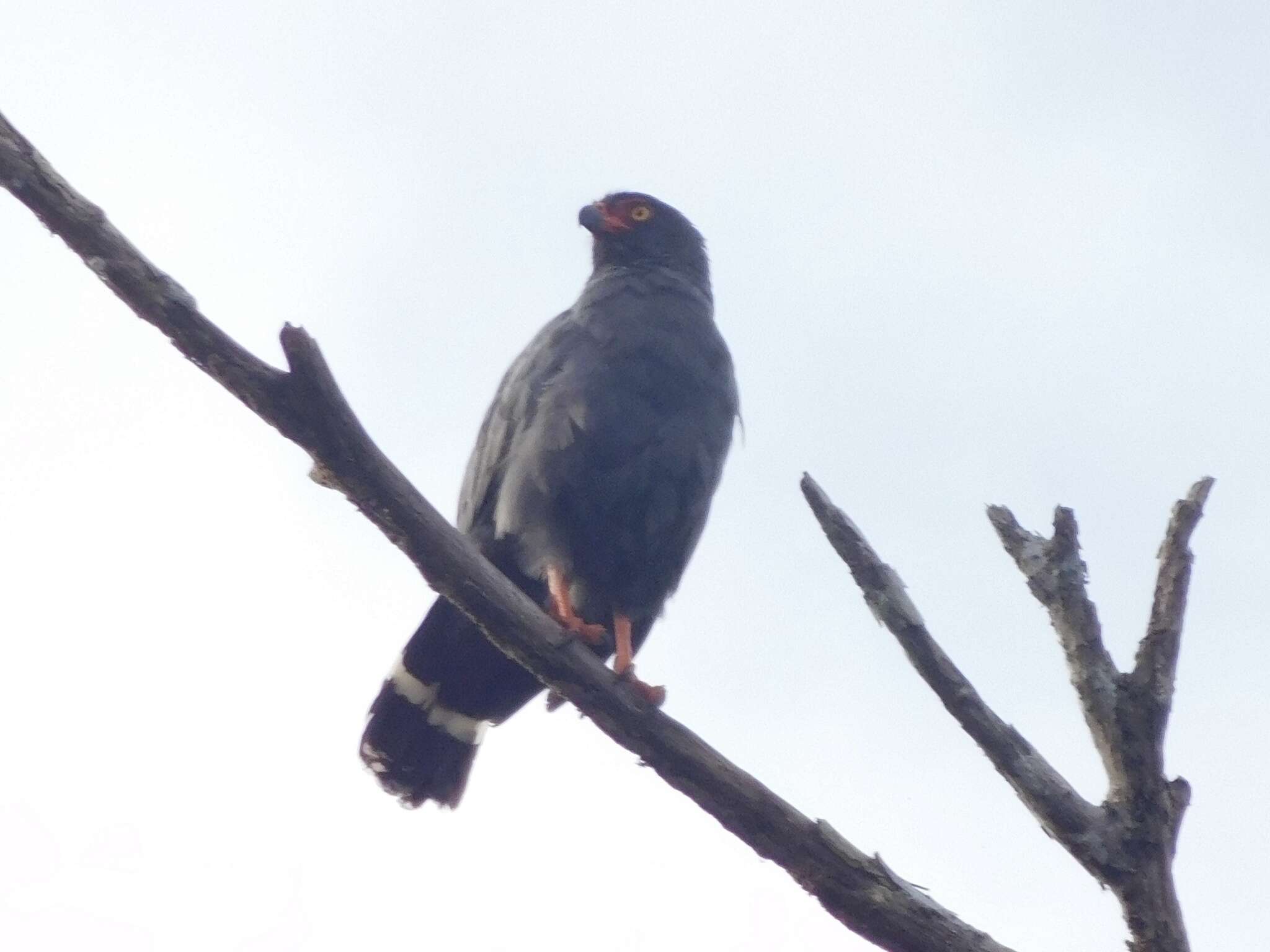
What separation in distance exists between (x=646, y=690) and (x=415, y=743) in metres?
1.68

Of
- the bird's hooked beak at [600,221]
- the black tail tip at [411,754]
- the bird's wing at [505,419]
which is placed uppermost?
the bird's hooked beak at [600,221]

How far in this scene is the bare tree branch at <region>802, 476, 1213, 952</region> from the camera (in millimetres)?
3994

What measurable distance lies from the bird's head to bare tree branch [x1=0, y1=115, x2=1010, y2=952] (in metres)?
3.41

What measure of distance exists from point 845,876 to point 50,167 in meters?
2.99

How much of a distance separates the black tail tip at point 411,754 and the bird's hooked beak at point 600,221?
2891 millimetres

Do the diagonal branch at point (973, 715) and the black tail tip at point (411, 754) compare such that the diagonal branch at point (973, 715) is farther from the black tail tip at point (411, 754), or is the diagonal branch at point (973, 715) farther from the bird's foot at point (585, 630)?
the black tail tip at point (411, 754)

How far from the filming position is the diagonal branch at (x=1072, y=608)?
13.5ft

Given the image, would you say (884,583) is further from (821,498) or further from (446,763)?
(446,763)

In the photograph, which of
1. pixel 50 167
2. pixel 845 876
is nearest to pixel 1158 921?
pixel 845 876

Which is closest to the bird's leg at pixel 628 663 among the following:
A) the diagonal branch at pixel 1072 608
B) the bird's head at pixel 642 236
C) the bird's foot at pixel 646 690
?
the bird's foot at pixel 646 690

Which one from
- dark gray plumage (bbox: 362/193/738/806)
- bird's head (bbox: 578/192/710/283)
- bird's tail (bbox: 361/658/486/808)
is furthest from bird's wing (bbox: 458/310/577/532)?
bird's head (bbox: 578/192/710/283)

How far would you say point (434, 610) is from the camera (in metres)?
5.77

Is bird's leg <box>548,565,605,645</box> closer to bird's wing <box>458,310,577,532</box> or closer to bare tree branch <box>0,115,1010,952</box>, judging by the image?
bird's wing <box>458,310,577,532</box>

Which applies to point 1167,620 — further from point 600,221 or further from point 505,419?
point 600,221
